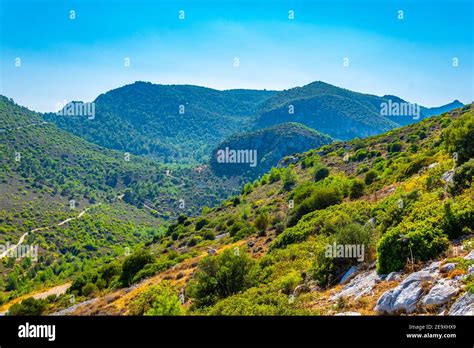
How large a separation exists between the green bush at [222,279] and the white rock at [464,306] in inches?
372

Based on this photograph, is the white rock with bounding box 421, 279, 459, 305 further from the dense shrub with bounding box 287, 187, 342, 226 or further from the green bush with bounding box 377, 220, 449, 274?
the dense shrub with bounding box 287, 187, 342, 226

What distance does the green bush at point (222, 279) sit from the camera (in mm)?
16500

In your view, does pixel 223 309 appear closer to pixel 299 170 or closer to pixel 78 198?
pixel 299 170

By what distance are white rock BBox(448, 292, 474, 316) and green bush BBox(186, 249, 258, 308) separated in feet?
31.0

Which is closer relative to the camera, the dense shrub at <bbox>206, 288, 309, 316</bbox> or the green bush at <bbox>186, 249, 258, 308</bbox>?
the dense shrub at <bbox>206, 288, 309, 316</bbox>

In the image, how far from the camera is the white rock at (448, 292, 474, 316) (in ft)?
25.6

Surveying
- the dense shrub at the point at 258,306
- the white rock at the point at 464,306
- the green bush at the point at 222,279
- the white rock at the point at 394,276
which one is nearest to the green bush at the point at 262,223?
the green bush at the point at 222,279
